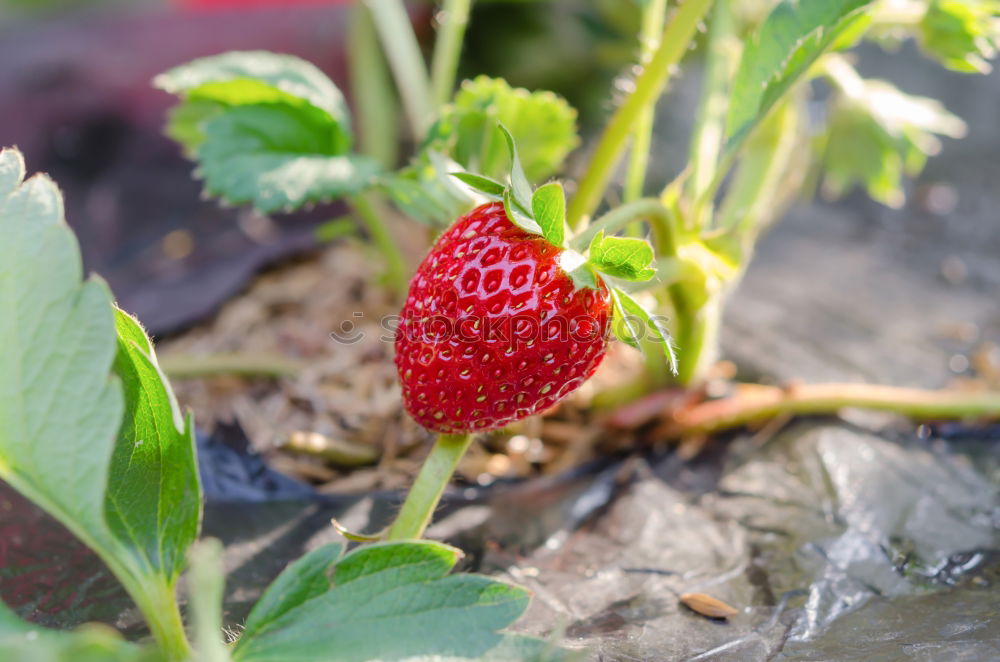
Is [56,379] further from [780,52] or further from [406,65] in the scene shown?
[406,65]

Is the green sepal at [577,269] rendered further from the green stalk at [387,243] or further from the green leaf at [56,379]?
the green stalk at [387,243]

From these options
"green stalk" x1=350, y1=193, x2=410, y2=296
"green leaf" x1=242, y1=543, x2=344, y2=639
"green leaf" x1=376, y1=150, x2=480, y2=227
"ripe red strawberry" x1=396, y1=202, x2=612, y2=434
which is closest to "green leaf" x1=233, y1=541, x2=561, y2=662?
"green leaf" x1=242, y1=543, x2=344, y2=639

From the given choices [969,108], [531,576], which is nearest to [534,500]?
[531,576]

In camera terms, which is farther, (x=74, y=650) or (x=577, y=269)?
(x=577, y=269)

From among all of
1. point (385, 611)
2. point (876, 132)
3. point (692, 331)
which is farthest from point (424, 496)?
point (876, 132)

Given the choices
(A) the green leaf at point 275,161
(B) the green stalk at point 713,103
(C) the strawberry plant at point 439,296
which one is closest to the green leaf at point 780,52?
(C) the strawberry plant at point 439,296

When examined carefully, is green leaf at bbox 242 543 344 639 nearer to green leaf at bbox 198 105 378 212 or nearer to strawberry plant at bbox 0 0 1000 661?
strawberry plant at bbox 0 0 1000 661
